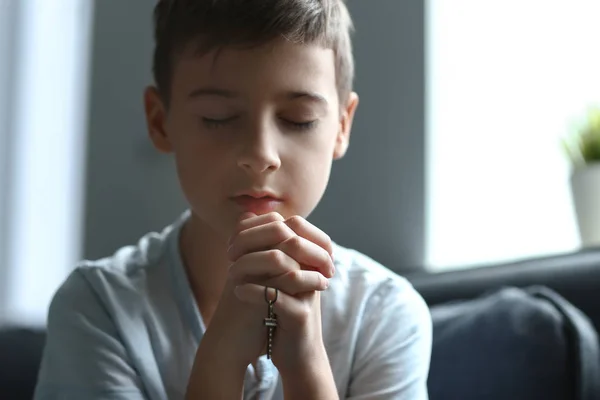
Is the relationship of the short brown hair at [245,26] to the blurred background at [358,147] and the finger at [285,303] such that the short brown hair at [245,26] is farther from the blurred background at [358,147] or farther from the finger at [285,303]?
the blurred background at [358,147]

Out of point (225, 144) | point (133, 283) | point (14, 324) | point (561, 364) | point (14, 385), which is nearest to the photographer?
point (225, 144)

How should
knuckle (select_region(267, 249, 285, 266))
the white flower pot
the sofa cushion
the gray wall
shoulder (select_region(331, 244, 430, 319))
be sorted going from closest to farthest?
knuckle (select_region(267, 249, 285, 266)) → shoulder (select_region(331, 244, 430, 319)) → the sofa cushion → the white flower pot → the gray wall

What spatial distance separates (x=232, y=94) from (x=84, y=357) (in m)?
0.37

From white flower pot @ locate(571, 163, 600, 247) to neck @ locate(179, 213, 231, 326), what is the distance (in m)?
0.93

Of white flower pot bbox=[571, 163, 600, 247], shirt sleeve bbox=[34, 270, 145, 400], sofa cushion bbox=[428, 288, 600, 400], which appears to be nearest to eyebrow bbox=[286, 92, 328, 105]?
shirt sleeve bbox=[34, 270, 145, 400]

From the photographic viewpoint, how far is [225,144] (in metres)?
0.93

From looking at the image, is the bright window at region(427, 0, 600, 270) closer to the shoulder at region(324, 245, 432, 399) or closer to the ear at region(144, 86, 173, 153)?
the shoulder at region(324, 245, 432, 399)

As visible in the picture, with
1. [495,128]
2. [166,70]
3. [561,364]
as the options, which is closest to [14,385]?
[166,70]

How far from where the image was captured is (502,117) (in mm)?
2020

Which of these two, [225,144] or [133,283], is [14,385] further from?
[225,144]

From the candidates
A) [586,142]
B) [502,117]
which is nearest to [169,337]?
[586,142]

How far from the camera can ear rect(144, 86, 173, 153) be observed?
43.3 inches

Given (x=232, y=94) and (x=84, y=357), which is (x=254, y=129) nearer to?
(x=232, y=94)

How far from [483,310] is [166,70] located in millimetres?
642
